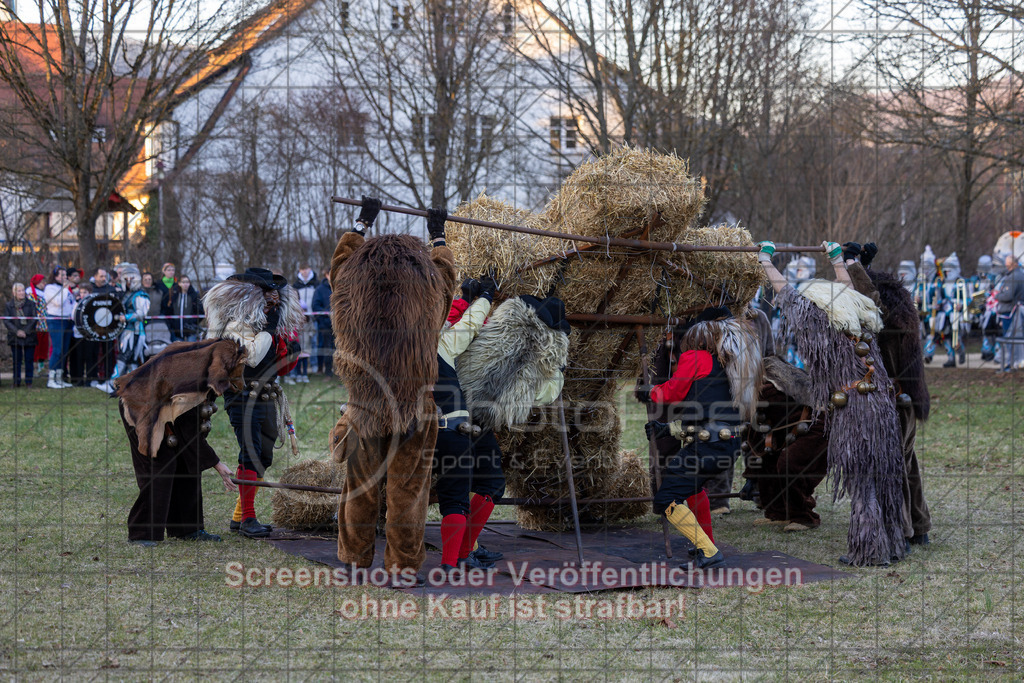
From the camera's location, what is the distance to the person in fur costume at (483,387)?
17.5 feet

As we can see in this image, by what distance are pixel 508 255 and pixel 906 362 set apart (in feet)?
8.64

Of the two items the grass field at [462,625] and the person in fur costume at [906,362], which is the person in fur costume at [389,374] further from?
the person in fur costume at [906,362]

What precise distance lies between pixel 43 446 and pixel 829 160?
1541cm

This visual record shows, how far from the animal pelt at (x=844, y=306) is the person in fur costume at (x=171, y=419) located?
354 centimetres

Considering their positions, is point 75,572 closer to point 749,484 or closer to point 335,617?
point 335,617

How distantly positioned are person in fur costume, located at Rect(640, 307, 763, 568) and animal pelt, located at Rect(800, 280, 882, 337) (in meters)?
0.52

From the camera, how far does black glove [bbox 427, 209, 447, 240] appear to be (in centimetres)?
513

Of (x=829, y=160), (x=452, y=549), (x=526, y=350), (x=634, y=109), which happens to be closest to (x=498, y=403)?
(x=526, y=350)

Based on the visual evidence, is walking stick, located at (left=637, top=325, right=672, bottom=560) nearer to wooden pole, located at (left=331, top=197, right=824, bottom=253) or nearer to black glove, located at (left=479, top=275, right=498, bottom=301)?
wooden pole, located at (left=331, top=197, right=824, bottom=253)

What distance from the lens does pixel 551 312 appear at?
553 centimetres

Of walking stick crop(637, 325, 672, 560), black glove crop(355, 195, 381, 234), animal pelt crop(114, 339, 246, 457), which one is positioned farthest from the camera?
walking stick crop(637, 325, 672, 560)

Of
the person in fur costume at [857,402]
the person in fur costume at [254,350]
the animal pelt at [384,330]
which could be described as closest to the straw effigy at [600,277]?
the person in fur costume at [857,402]

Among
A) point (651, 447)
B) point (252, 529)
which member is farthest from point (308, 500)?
point (651, 447)

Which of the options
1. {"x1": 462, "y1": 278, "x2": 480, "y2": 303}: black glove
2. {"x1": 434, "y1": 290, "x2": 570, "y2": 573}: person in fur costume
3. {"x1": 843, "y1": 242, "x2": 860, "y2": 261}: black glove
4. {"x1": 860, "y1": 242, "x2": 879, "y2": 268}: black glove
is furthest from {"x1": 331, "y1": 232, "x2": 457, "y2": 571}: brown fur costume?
{"x1": 860, "y1": 242, "x2": 879, "y2": 268}: black glove
